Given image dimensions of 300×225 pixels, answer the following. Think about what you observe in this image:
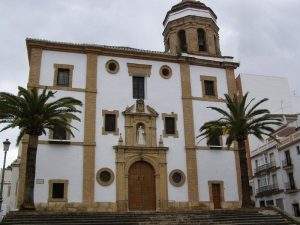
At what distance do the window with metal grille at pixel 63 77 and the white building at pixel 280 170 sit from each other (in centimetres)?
2347

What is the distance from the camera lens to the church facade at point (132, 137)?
2612 cm

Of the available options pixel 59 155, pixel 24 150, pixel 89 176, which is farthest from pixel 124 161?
pixel 24 150

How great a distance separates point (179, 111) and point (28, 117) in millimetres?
11170

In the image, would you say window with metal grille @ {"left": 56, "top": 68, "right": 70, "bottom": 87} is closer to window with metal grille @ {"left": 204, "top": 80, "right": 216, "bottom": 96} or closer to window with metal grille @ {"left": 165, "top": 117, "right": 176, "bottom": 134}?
window with metal grille @ {"left": 165, "top": 117, "right": 176, "bottom": 134}

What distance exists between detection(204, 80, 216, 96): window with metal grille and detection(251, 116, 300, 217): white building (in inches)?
515

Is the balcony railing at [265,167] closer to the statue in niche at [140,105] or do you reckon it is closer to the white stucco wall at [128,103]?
the white stucco wall at [128,103]

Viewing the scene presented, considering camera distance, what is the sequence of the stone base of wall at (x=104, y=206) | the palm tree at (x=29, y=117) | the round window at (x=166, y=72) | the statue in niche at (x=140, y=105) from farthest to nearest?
the round window at (x=166, y=72) < the statue in niche at (x=140, y=105) < the stone base of wall at (x=104, y=206) < the palm tree at (x=29, y=117)


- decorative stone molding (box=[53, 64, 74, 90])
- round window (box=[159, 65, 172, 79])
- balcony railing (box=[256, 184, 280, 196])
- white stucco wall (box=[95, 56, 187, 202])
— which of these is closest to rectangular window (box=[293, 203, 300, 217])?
balcony railing (box=[256, 184, 280, 196])

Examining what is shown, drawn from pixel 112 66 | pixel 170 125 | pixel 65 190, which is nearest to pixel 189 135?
pixel 170 125

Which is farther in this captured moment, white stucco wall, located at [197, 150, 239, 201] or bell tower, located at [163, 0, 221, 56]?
bell tower, located at [163, 0, 221, 56]

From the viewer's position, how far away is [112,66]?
29.8 meters

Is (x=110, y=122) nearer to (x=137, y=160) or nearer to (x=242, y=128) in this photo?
(x=137, y=160)

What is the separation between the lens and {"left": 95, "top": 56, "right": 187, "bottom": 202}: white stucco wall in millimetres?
27141

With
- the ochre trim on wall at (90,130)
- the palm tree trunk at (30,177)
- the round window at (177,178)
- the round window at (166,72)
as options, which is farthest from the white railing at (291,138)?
the palm tree trunk at (30,177)
